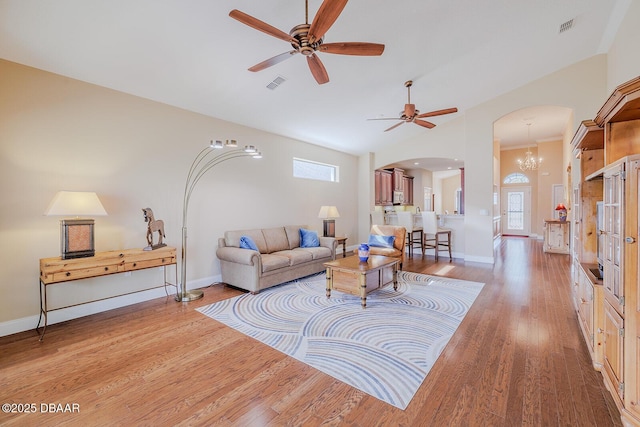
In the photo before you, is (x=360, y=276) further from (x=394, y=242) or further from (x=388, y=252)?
(x=394, y=242)

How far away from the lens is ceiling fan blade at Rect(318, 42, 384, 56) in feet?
7.91

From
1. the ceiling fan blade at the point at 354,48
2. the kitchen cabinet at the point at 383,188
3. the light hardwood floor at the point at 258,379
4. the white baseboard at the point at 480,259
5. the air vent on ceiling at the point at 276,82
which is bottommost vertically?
the light hardwood floor at the point at 258,379

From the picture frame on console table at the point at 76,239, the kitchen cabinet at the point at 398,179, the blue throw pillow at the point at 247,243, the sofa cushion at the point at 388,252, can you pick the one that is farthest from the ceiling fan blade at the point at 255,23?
the kitchen cabinet at the point at 398,179

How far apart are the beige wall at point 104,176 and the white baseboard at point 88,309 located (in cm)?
2

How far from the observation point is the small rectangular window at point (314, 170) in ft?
20.7

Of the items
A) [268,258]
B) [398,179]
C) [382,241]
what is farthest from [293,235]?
[398,179]

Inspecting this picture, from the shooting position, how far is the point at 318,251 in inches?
202

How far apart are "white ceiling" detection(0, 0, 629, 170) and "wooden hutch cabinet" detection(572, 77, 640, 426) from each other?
6.75 feet

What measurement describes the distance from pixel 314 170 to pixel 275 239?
7.76 ft

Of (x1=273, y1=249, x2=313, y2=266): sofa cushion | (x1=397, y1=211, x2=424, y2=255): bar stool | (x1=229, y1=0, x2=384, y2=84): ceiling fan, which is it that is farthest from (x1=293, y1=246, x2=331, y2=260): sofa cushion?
(x1=229, y1=0, x2=384, y2=84): ceiling fan

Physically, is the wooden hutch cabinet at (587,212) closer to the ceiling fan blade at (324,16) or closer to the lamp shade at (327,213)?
the ceiling fan blade at (324,16)

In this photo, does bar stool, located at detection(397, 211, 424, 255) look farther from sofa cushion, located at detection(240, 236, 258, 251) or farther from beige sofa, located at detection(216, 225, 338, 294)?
sofa cushion, located at detection(240, 236, 258, 251)

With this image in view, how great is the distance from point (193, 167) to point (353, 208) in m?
→ 4.72

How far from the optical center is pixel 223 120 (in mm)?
4770
